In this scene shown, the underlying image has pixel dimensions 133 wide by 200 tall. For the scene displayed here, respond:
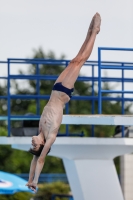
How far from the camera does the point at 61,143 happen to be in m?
18.6

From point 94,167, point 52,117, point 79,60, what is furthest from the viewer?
point 94,167

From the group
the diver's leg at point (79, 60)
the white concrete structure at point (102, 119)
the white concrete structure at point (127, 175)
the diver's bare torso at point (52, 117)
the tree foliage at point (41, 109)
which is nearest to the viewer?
the diver's bare torso at point (52, 117)

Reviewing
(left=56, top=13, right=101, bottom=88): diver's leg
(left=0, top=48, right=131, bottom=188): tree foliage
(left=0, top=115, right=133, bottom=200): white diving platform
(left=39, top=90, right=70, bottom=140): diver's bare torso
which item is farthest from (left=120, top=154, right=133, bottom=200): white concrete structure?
(left=39, top=90, right=70, bottom=140): diver's bare torso

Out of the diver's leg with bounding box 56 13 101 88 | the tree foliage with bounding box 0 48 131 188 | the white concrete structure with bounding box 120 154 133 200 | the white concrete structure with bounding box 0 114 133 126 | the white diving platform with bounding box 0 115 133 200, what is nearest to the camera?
the diver's leg with bounding box 56 13 101 88

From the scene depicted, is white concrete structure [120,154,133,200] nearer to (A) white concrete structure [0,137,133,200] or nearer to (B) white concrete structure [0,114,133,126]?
(A) white concrete structure [0,137,133,200]

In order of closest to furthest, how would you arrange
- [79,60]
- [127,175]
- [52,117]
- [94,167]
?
[52,117] → [79,60] → [94,167] → [127,175]

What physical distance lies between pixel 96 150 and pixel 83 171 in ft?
1.68

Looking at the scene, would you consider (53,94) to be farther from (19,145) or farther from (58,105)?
(19,145)

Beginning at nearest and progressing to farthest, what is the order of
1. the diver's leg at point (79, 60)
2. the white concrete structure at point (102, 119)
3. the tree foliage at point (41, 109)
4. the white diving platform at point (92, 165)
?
the diver's leg at point (79, 60) → the white concrete structure at point (102, 119) → the white diving platform at point (92, 165) → the tree foliage at point (41, 109)

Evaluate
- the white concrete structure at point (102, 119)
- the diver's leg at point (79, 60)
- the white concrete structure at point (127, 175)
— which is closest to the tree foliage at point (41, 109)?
the white concrete structure at point (127, 175)

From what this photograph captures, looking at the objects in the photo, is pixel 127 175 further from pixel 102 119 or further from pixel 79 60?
pixel 79 60

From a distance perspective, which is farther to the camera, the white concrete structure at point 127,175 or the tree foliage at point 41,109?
the tree foliage at point 41,109

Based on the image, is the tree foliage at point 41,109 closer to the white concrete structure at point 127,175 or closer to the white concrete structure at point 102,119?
the white concrete structure at point 127,175

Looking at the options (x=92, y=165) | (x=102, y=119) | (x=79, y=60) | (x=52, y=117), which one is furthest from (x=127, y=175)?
(x=52, y=117)
